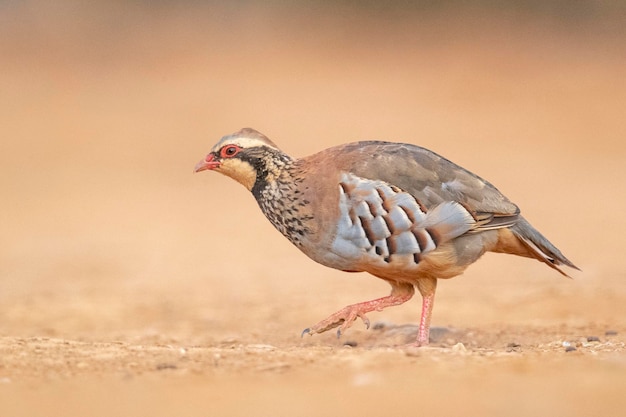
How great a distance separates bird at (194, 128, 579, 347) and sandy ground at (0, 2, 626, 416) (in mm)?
562

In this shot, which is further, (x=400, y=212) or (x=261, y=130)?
(x=261, y=130)

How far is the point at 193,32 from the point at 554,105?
37.1ft

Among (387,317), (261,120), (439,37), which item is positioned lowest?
(387,317)

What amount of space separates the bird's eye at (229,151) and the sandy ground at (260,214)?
127cm

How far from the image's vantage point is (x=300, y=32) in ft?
108

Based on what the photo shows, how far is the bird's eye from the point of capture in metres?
7.48

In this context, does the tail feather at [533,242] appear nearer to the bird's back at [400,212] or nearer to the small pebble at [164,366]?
the bird's back at [400,212]

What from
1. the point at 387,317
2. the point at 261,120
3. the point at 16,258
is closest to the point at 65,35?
the point at 261,120

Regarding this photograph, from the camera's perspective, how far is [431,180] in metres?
7.29

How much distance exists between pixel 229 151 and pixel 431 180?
4.36 ft

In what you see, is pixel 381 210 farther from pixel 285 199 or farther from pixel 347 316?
pixel 347 316

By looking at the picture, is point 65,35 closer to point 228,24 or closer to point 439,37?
point 228,24

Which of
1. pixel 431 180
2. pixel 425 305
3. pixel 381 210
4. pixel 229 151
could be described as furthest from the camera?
pixel 425 305

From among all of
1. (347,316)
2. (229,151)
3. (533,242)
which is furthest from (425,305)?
(229,151)
